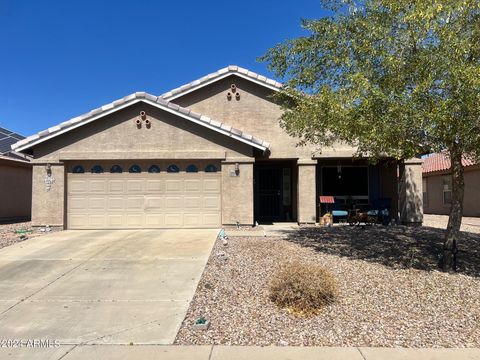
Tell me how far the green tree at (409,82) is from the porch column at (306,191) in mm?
5676

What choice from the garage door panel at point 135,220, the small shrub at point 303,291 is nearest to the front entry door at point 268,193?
the garage door panel at point 135,220

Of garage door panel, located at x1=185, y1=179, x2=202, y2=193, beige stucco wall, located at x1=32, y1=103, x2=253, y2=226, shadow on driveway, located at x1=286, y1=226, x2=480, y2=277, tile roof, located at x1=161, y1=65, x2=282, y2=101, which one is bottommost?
shadow on driveway, located at x1=286, y1=226, x2=480, y2=277

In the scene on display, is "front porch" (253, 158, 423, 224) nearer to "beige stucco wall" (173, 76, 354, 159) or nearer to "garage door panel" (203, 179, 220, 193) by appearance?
"beige stucco wall" (173, 76, 354, 159)

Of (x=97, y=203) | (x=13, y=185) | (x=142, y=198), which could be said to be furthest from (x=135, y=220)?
(x=13, y=185)

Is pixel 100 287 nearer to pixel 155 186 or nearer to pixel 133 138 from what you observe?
pixel 155 186

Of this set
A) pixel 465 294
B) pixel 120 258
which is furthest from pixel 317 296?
pixel 120 258

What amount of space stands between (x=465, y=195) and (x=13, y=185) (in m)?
22.9

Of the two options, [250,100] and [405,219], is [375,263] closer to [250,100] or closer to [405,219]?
[405,219]

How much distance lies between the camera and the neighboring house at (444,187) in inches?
853

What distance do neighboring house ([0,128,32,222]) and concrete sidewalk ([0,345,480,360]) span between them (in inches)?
605

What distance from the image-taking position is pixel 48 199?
13.7 meters

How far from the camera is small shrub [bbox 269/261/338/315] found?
20.1 feet

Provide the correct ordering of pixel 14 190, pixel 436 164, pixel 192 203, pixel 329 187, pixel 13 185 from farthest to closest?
pixel 436 164, pixel 14 190, pixel 13 185, pixel 329 187, pixel 192 203

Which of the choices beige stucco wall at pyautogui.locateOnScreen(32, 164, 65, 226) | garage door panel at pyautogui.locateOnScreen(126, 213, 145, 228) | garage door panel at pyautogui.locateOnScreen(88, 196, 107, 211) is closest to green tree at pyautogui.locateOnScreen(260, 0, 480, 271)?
garage door panel at pyautogui.locateOnScreen(126, 213, 145, 228)
